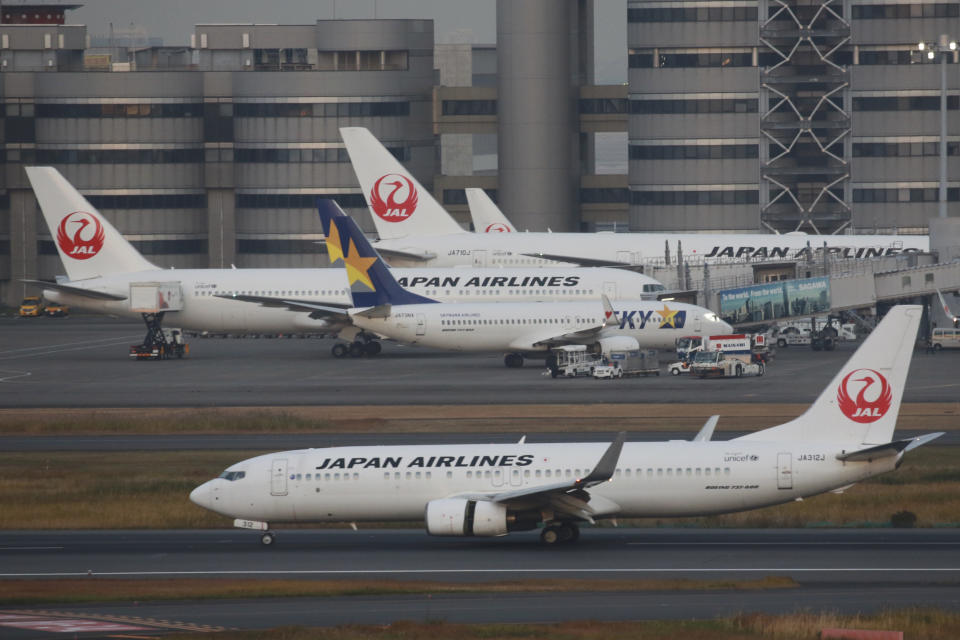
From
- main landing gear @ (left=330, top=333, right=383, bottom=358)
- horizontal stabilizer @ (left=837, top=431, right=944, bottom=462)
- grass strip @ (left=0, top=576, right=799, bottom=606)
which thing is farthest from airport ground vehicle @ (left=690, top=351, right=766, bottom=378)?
grass strip @ (left=0, top=576, right=799, bottom=606)

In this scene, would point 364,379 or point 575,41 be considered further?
point 575,41

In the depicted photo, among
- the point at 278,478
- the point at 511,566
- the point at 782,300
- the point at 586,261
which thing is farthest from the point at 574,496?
the point at 586,261

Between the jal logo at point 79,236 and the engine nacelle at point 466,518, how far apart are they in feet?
219

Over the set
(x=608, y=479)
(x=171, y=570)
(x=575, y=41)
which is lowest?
(x=171, y=570)

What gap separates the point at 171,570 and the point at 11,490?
15.5 metres

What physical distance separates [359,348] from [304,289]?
557 cm

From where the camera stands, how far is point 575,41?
524 feet

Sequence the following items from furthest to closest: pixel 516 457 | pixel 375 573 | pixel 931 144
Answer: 1. pixel 931 144
2. pixel 516 457
3. pixel 375 573

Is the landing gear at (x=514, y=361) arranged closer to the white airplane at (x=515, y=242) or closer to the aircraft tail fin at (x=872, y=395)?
the white airplane at (x=515, y=242)

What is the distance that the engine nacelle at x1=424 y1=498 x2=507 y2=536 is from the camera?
130 feet

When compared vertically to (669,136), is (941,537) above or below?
below

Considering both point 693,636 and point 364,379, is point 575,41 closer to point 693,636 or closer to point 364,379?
point 364,379

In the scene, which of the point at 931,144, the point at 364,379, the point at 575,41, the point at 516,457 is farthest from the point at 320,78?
the point at 516,457

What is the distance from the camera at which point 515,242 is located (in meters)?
115
